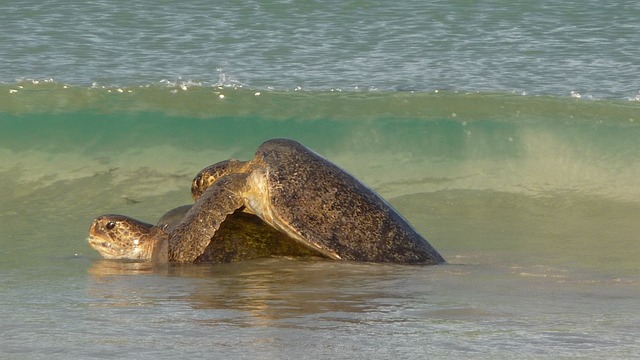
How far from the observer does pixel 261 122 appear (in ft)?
34.8

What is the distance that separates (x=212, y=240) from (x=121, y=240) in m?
0.56

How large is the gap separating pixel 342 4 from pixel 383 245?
770 centimetres

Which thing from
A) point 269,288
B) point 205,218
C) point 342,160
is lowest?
point 269,288

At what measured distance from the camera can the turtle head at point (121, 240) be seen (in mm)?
6324

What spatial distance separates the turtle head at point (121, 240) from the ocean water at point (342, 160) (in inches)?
6.4

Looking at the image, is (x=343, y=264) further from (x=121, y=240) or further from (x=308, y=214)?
(x=121, y=240)

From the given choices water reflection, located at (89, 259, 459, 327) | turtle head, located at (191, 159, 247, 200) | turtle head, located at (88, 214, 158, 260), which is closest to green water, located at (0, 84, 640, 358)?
water reflection, located at (89, 259, 459, 327)

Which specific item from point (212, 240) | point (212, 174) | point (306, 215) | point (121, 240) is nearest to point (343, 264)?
point (306, 215)

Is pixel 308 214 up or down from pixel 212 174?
down

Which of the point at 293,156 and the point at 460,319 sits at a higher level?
the point at 293,156

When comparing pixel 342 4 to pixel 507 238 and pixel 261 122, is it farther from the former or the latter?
pixel 507 238

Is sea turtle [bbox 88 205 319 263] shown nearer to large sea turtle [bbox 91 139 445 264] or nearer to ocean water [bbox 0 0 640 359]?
large sea turtle [bbox 91 139 445 264]

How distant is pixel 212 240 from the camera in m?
6.08

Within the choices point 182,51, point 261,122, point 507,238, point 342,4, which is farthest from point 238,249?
point 342,4
